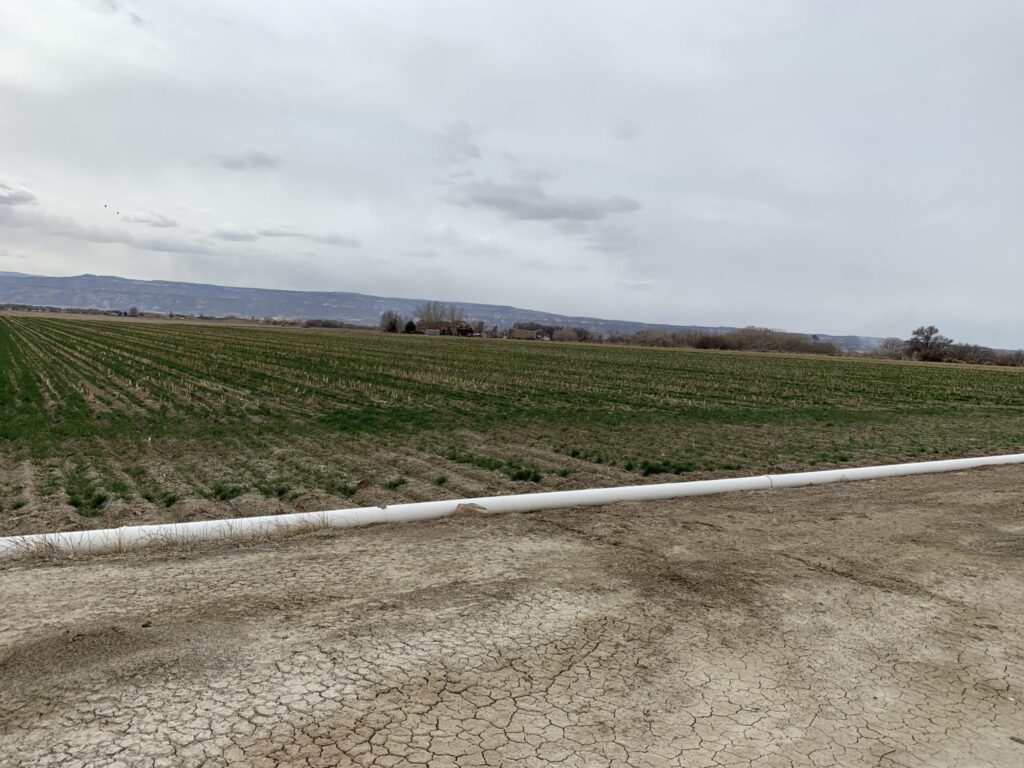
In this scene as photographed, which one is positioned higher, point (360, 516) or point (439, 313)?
point (439, 313)

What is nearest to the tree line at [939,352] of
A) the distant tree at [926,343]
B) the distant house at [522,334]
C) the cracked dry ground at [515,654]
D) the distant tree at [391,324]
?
the distant tree at [926,343]

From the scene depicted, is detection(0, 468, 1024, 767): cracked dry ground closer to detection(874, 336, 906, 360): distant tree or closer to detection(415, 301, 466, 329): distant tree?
detection(874, 336, 906, 360): distant tree

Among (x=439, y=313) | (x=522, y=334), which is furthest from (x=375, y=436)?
(x=439, y=313)

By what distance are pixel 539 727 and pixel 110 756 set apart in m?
1.83

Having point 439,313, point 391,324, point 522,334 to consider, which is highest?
point 439,313

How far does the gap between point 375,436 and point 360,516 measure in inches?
249

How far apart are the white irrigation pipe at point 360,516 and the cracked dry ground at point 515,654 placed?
332mm

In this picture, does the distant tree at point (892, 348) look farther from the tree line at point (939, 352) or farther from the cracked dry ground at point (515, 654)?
the cracked dry ground at point (515, 654)

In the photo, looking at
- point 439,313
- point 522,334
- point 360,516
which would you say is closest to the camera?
point 360,516

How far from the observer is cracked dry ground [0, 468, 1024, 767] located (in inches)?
118

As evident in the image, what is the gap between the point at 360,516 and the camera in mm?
6652

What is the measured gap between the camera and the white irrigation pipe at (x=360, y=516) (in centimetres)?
548

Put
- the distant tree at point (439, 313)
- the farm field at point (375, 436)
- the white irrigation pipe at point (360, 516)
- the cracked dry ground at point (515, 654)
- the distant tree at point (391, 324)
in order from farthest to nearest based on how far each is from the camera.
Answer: the distant tree at point (439, 313) < the distant tree at point (391, 324) < the farm field at point (375, 436) < the white irrigation pipe at point (360, 516) < the cracked dry ground at point (515, 654)

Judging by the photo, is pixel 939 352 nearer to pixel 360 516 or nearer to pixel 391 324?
pixel 391 324
